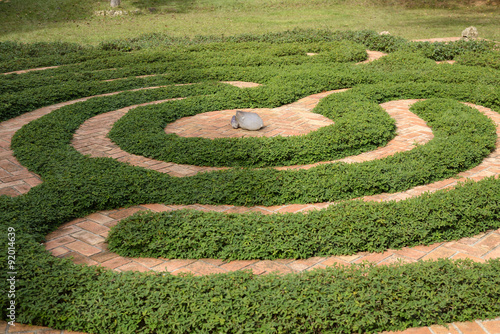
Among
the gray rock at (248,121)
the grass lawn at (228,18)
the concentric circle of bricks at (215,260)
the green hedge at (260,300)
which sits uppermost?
the grass lawn at (228,18)

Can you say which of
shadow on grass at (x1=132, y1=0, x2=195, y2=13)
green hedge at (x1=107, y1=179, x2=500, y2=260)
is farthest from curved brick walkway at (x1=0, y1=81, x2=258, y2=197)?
shadow on grass at (x1=132, y1=0, x2=195, y2=13)

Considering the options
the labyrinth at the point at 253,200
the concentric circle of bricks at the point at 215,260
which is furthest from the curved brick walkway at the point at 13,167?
the concentric circle of bricks at the point at 215,260

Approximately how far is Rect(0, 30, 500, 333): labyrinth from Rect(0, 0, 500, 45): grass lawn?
7.28m

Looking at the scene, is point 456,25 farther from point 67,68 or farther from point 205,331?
point 205,331

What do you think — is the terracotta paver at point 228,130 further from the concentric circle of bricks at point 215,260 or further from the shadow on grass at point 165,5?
the shadow on grass at point 165,5

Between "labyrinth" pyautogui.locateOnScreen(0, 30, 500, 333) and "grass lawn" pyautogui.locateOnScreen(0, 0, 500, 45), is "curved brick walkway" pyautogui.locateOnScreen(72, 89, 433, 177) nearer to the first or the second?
"labyrinth" pyautogui.locateOnScreen(0, 30, 500, 333)

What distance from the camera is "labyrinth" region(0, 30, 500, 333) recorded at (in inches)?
130

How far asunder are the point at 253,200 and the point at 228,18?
16.4 m

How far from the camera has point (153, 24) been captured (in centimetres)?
1864

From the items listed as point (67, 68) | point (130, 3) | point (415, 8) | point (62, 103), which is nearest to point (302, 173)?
point (62, 103)

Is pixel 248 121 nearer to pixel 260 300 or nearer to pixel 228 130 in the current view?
pixel 228 130

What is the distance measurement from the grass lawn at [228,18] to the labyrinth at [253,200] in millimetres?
7276

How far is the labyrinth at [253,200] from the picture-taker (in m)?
3.31

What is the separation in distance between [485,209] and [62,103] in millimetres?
7553
